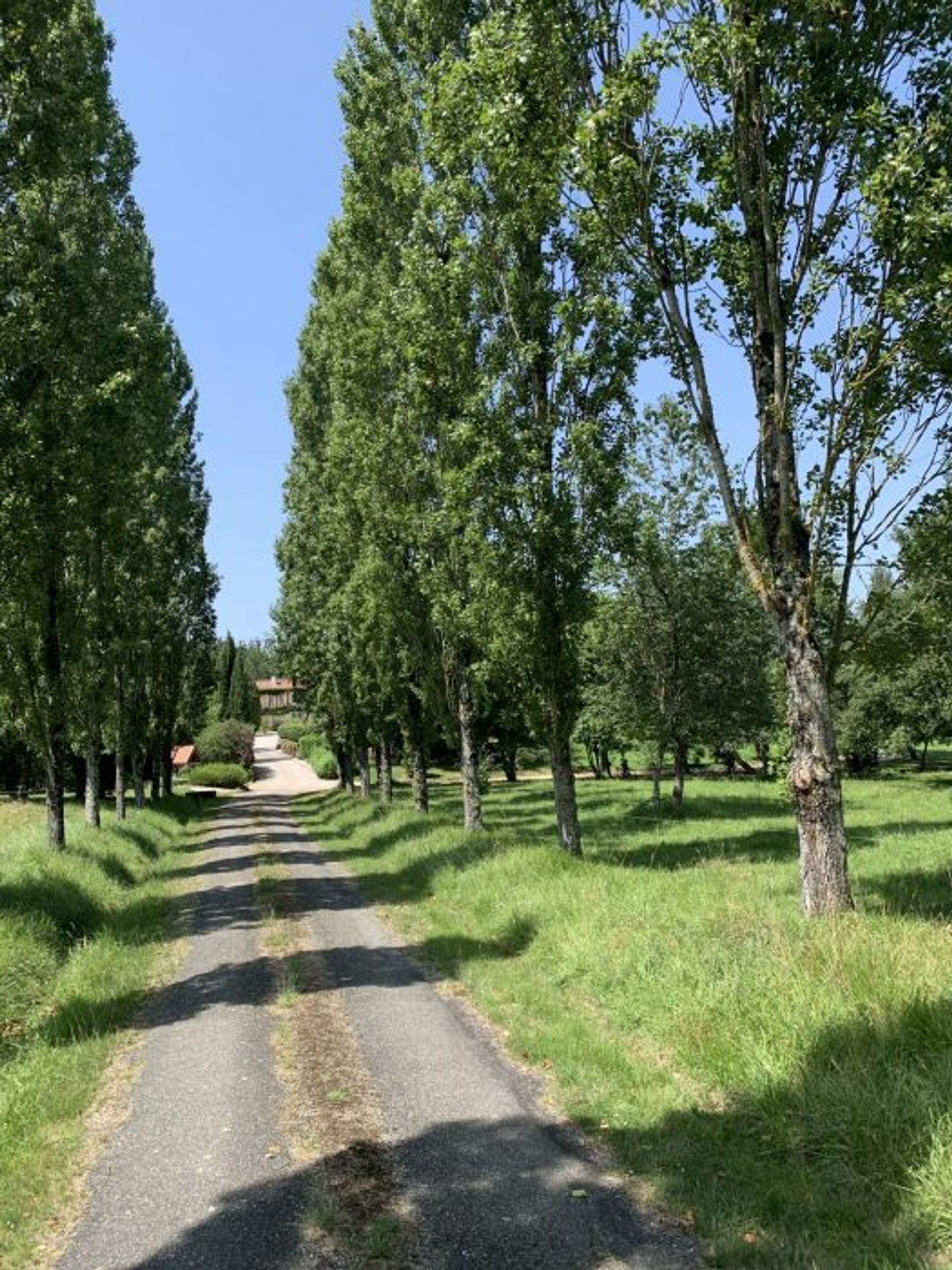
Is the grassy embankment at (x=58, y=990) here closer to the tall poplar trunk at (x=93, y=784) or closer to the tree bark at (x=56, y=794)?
the tree bark at (x=56, y=794)

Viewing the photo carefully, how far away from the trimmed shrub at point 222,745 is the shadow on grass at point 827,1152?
68955mm

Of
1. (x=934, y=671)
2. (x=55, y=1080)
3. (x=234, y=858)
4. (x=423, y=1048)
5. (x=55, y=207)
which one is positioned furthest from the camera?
(x=934, y=671)

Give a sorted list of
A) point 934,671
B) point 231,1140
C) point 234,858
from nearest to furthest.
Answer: point 231,1140, point 234,858, point 934,671

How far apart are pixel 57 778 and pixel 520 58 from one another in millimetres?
17141

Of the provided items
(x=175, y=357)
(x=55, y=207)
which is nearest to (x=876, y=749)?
(x=175, y=357)

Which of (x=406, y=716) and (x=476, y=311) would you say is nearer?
(x=476, y=311)

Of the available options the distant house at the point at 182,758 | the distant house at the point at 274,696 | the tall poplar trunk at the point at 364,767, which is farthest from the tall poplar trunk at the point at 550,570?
the distant house at the point at 274,696

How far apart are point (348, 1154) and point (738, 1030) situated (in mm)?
3139

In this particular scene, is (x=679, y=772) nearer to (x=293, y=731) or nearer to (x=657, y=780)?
(x=657, y=780)

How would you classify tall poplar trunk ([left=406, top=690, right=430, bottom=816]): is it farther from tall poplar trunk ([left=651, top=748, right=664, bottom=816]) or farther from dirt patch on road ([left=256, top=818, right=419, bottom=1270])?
dirt patch on road ([left=256, top=818, right=419, bottom=1270])

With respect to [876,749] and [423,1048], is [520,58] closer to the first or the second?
[423,1048]

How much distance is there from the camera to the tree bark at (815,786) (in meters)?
9.92

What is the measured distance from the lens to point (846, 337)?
431 inches

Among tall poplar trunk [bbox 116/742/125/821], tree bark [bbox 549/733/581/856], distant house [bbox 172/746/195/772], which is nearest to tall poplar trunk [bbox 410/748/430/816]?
tall poplar trunk [bbox 116/742/125/821]
